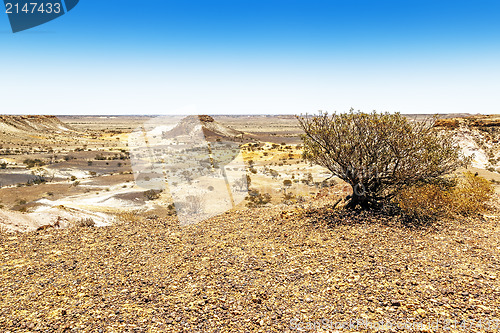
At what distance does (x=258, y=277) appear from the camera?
6293 mm

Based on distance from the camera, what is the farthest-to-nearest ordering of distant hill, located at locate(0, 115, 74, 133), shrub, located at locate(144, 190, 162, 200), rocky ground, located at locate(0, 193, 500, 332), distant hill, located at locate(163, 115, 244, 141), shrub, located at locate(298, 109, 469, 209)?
1. distant hill, located at locate(0, 115, 74, 133)
2. distant hill, located at locate(163, 115, 244, 141)
3. shrub, located at locate(144, 190, 162, 200)
4. shrub, located at locate(298, 109, 469, 209)
5. rocky ground, located at locate(0, 193, 500, 332)

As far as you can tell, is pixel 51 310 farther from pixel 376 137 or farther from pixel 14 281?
pixel 376 137

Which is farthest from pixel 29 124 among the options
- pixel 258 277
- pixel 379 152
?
pixel 258 277

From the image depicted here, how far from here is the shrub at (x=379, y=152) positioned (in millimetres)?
9633

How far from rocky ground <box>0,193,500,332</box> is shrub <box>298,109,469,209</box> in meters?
1.62

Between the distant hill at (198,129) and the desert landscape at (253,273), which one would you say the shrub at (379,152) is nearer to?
the desert landscape at (253,273)

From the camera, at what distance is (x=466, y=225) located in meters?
8.77

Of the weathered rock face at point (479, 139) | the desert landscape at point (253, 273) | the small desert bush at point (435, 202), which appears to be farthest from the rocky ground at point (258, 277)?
the weathered rock face at point (479, 139)

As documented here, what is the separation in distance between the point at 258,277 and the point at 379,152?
6251 millimetres

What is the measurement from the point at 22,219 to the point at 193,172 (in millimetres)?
23100

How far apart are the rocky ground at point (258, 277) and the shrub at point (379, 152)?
1.62 m

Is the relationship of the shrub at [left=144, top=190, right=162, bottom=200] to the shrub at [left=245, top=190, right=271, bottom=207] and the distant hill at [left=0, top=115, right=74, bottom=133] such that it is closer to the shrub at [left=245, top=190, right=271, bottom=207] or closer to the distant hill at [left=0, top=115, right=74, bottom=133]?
the shrub at [left=245, top=190, right=271, bottom=207]

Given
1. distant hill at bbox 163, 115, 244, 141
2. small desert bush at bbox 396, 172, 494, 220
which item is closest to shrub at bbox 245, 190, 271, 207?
small desert bush at bbox 396, 172, 494, 220

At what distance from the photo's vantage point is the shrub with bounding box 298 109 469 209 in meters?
9.63
